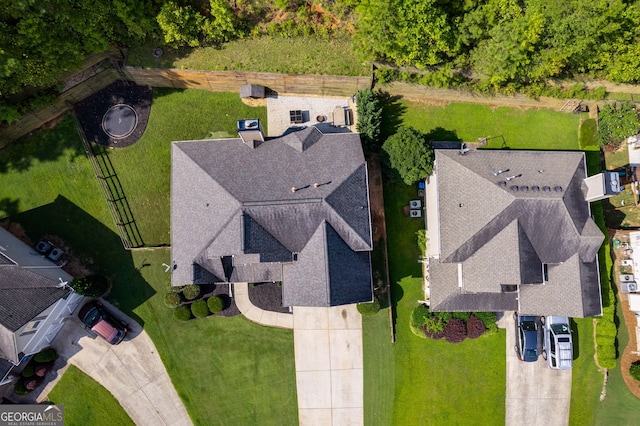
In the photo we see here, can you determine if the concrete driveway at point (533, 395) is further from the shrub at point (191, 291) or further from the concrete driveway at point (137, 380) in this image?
the concrete driveway at point (137, 380)

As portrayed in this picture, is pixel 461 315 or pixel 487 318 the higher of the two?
pixel 461 315

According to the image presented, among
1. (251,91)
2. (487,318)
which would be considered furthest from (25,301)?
(487,318)

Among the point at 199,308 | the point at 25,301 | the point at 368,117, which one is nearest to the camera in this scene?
the point at 25,301

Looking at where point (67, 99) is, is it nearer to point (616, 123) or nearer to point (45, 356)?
point (45, 356)

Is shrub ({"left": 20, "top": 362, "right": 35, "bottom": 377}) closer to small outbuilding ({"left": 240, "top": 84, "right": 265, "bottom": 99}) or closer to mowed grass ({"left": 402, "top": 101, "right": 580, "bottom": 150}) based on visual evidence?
small outbuilding ({"left": 240, "top": 84, "right": 265, "bottom": 99})

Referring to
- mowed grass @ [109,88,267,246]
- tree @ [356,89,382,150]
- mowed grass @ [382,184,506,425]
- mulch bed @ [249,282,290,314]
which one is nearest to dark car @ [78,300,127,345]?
mowed grass @ [109,88,267,246]

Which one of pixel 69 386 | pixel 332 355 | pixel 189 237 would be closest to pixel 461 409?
pixel 332 355

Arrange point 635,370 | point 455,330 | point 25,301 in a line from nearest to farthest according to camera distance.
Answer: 1. point 25,301
2. point 455,330
3. point 635,370

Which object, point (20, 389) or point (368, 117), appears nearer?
point (20, 389)
